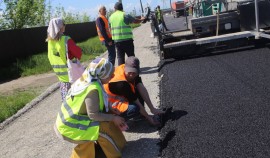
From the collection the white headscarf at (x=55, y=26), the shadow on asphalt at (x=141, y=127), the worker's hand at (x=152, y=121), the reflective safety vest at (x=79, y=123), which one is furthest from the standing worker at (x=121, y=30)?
the reflective safety vest at (x=79, y=123)

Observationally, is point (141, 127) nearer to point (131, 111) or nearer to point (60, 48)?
point (131, 111)

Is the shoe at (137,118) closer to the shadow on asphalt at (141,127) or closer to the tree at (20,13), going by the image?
the shadow on asphalt at (141,127)

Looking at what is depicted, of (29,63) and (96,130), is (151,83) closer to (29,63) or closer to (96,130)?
(96,130)

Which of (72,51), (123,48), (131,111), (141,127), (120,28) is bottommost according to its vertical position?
(141,127)

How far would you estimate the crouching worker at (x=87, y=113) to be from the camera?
11.5 ft

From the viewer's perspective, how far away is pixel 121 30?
748cm

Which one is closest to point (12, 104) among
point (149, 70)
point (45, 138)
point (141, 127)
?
point (45, 138)

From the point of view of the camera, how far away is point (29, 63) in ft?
42.7

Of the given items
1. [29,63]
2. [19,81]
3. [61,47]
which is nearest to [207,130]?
[61,47]

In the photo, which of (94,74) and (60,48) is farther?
(60,48)

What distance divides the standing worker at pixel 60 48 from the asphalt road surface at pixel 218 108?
147 centimetres

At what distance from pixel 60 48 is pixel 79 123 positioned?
1.68 m

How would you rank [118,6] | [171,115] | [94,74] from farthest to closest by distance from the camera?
[118,6] < [171,115] < [94,74]

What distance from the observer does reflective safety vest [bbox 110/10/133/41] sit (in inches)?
295
